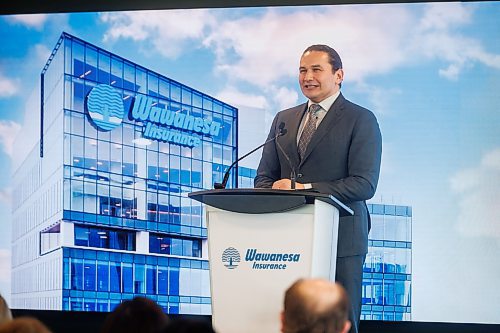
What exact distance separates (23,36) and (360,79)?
2318 mm

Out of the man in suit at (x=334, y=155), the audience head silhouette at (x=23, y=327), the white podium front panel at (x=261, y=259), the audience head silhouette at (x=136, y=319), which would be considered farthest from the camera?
the man in suit at (x=334, y=155)

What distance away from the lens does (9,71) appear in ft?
19.8

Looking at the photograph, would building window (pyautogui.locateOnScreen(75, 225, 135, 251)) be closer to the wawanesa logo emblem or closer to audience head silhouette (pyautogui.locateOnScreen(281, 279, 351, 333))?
the wawanesa logo emblem

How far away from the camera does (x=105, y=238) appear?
5.76 m

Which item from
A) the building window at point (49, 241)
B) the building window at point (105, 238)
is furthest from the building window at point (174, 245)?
the building window at point (49, 241)

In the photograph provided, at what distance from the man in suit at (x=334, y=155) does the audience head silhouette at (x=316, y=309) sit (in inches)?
60.1

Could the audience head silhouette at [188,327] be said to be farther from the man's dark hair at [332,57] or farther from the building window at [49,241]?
the building window at [49,241]

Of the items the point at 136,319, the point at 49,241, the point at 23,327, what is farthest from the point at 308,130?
the point at 23,327

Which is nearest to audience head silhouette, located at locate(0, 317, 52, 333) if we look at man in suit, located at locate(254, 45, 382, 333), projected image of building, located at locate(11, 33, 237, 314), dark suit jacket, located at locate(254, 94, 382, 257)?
man in suit, located at locate(254, 45, 382, 333)

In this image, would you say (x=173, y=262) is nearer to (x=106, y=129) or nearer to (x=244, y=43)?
(x=106, y=129)

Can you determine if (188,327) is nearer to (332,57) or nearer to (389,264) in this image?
(332,57)

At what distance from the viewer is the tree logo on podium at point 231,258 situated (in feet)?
11.9

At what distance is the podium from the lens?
3562mm

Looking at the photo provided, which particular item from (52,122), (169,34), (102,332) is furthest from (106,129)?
(102,332)
